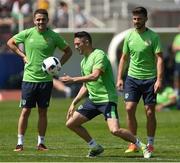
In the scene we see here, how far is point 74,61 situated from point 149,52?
71.3ft

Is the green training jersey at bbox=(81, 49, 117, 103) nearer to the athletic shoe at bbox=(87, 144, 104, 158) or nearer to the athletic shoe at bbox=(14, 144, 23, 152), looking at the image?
the athletic shoe at bbox=(87, 144, 104, 158)

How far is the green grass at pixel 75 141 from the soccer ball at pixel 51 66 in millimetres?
1272

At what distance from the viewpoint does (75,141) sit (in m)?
18.1

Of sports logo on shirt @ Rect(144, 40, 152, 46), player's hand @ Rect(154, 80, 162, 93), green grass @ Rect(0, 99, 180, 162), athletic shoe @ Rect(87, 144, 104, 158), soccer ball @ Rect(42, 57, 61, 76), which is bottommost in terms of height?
green grass @ Rect(0, 99, 180, 162)

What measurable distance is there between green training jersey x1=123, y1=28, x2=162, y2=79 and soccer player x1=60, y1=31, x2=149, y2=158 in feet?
3.76

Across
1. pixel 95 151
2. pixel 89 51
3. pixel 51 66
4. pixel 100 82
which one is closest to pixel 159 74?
pixel 100 82

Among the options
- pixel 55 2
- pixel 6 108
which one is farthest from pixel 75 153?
pixel 55 2

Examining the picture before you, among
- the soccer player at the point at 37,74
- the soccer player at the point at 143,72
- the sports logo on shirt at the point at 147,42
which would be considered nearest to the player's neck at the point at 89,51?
the soccer player at the point at 143,72

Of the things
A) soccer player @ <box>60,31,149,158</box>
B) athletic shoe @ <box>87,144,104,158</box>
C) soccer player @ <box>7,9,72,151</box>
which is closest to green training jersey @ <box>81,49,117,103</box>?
soccer player @ <box>60,31,149,158</box>

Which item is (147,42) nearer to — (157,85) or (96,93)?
(157,85)

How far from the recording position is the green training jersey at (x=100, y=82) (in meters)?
14.9

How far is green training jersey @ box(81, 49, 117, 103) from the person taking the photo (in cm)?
1491

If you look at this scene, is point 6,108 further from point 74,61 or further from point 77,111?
point 77,111

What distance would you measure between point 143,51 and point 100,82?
1297 mm
